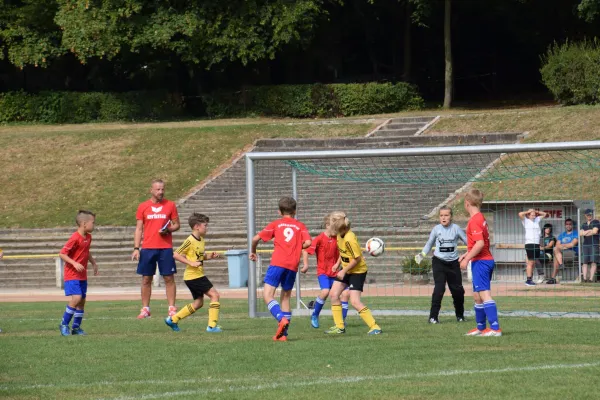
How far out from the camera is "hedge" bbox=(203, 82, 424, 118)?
4053 cm

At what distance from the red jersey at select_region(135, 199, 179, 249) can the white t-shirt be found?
8.82m

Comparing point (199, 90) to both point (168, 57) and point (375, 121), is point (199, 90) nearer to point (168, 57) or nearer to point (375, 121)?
point (168, 57)

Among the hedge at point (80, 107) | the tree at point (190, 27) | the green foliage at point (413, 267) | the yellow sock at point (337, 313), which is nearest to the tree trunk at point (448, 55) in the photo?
the tree at point (190, 27)

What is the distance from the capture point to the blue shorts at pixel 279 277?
39.1ft

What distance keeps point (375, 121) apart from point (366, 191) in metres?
11.4

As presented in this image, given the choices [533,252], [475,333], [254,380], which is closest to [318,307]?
[475,333]

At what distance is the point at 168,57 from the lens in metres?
43.3

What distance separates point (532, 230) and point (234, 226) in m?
10.2

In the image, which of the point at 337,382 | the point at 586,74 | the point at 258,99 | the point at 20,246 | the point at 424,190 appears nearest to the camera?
the point at 337,382

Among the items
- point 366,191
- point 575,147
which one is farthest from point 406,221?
point 575,147

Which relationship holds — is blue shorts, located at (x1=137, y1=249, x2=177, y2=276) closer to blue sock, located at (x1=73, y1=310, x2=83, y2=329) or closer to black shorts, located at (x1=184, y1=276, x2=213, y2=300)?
black shorts, located at (x1=184, y1=276, x2=213, y2=300)

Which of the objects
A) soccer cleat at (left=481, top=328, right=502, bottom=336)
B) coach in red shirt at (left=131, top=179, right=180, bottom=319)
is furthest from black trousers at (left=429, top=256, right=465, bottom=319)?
coach in red shirt at (left=131, top=179, right=180, bottom=319)

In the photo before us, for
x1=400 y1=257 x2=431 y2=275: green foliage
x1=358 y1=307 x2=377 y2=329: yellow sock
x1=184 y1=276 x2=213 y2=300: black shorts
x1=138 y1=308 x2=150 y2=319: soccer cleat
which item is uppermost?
x1=184 y1=276 x2=213 y2=300: black shorts

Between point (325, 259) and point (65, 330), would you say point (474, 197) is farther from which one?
point (65, 330)
